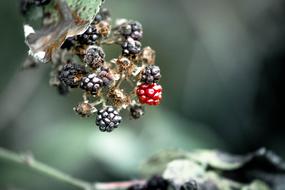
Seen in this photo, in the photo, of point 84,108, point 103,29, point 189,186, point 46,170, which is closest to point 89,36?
point 103,29

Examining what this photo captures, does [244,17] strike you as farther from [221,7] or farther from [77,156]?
[77,156]

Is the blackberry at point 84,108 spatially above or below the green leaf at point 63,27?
below

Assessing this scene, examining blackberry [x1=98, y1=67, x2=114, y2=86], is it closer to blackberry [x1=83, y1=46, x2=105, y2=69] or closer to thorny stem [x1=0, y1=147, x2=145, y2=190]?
blackberry [x1=83, y1=46, x2=105, y2=69]

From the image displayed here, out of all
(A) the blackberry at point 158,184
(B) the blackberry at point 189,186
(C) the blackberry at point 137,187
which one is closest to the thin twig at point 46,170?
(C) the blackberry at point 137,187

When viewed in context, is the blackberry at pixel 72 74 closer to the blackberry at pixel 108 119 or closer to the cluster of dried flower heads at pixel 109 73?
the cluster of dried flower heads at pixel 109 73

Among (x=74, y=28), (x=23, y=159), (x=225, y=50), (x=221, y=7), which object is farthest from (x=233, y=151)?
(x=74, y=28)

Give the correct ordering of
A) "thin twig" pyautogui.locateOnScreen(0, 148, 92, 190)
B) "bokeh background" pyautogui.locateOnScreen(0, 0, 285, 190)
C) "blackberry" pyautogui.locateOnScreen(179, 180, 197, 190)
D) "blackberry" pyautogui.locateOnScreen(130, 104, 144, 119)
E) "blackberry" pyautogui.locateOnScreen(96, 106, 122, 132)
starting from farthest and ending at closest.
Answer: "bokeh background" pyautogui.locateOnScreen(0, 0, 285, 190)
"thin twig" pyautogui.locateOnScreen(0, 148, 92, 190)
"blackberry" pyautogui.locateOnScreen(179, 180, 197, 190)
"blackberry" pyautogui.locateOnScreen(130, 104, 144, 119)
"blackberry" pyautogui.locateOnScreen(96, 106, 122, 132)

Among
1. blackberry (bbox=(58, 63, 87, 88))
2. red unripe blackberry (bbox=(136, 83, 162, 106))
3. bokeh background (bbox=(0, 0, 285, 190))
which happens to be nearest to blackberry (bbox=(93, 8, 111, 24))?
blackberry (bbox=(58, 63, 87, 88))

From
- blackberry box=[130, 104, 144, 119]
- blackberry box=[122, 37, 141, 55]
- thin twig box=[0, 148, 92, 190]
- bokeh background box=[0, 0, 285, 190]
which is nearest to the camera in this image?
blackberry box=[122, 37, 141, 55]
